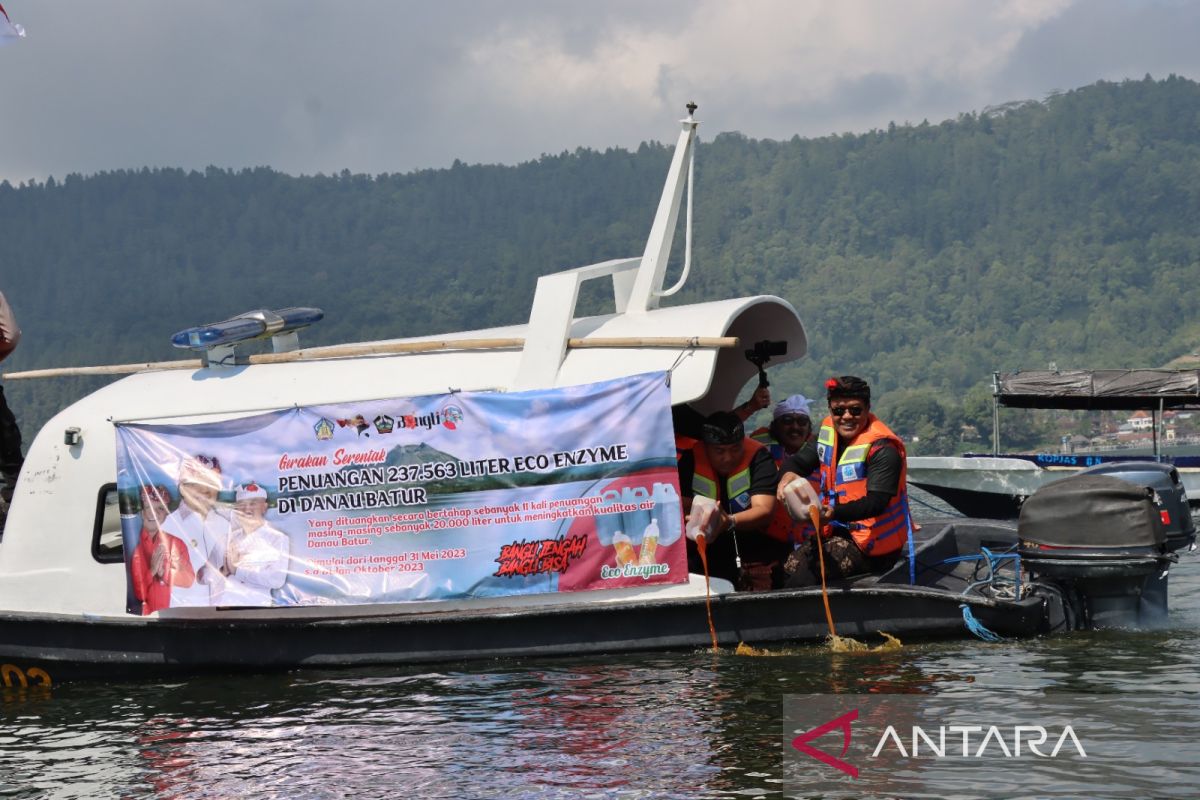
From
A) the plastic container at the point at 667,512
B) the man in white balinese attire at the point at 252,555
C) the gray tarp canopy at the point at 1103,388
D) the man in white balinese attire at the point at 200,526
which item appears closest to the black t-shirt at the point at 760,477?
the plastic container at the point at 667,512

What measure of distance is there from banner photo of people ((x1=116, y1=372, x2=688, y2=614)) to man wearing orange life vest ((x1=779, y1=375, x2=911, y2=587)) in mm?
1024

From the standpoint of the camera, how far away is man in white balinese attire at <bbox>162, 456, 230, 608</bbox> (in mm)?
11242

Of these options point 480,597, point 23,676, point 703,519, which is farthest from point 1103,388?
point 23,676

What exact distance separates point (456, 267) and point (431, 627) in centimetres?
18641

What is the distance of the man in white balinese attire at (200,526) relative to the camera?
1124 cm

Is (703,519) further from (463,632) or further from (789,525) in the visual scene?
(463,632)

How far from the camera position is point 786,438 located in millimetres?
12203

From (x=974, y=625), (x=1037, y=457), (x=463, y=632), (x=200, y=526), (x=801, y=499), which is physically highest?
(x=200, y=526)

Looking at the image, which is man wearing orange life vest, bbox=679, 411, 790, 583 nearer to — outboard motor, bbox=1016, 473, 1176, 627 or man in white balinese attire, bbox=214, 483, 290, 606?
outboard motor, bbox=1016, 473, 1176, 627

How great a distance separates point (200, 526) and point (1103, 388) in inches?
826

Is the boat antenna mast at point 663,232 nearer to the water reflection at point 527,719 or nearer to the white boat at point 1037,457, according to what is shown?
the water reflection at point 527,719

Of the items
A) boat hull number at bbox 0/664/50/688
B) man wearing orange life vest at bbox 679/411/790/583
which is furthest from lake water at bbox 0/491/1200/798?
man wearing orange life vest at bbox 679/411/790/583

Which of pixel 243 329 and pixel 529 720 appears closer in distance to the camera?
pixel 529 720

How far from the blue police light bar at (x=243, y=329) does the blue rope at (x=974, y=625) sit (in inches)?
231
